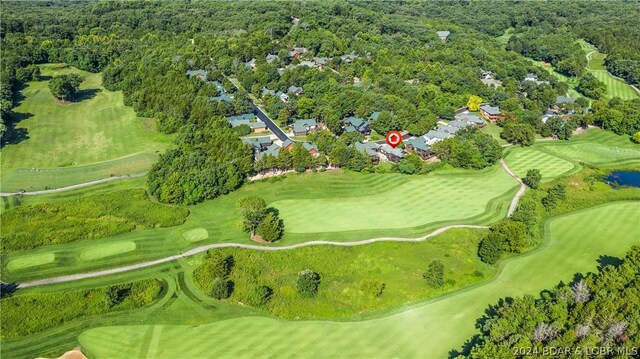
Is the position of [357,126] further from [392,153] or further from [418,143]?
[418,143]

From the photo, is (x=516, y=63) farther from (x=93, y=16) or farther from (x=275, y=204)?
(x=93, y=16)

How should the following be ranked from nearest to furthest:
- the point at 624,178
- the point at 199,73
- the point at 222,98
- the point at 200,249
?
the point at 200,249 → the point at 624,178 → the point at 222,98 → the point at 199,73

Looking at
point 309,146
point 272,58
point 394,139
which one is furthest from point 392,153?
point 272,58

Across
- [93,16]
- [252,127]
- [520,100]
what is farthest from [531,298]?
[93,16]

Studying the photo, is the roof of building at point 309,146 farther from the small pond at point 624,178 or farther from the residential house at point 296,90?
the small pond at point 624,178

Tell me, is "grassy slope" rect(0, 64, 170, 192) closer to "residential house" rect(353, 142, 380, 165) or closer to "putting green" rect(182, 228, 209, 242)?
"putting green" rect(182, 228, 209, 242)

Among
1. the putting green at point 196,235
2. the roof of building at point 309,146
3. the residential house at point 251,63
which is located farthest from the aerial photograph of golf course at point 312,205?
the residential house at point 251,63

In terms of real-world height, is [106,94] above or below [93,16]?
below
